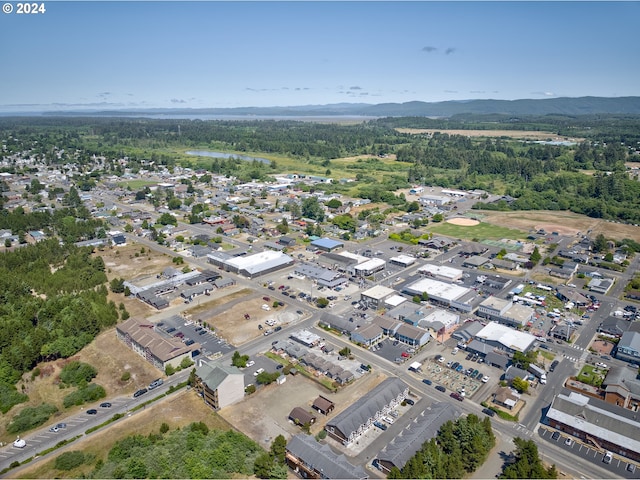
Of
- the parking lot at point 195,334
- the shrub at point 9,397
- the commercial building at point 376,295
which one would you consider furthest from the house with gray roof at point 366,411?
the shrub at point 9,397

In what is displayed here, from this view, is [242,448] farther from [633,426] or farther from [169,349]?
[633,426]

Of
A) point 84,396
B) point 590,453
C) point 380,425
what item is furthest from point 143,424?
point 590,453

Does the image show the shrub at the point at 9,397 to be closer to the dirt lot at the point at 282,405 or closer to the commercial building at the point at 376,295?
the dirt lot at the point at 282,405

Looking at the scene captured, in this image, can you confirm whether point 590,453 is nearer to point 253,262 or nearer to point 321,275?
point 321,275

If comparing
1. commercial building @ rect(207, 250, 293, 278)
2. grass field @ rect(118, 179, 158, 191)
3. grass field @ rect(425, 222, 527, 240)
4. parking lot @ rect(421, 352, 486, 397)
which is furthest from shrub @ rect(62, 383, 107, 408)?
grass field @ rect(118, 179, 158, 191)

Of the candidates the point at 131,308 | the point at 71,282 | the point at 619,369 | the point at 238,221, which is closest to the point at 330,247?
the point at 238,221

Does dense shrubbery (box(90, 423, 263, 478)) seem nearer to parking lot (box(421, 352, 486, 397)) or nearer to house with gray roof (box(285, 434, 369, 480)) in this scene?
house with gray roof (box(285, 434, 369, 480))
